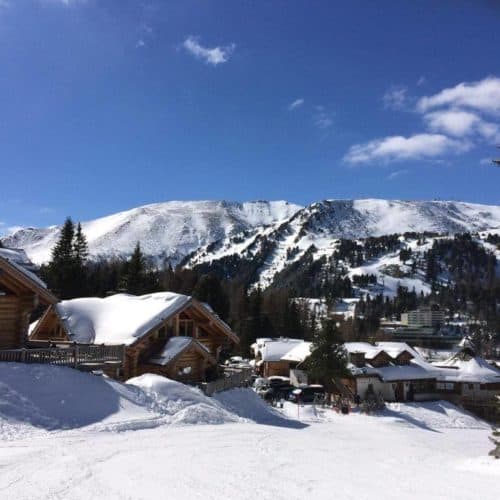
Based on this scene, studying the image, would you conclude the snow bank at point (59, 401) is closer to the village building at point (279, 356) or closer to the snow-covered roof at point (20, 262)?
the snow-covered roof at point (20, 262)

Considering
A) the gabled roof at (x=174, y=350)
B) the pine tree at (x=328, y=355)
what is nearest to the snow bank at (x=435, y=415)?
the pine tree at (x=328, y=355)

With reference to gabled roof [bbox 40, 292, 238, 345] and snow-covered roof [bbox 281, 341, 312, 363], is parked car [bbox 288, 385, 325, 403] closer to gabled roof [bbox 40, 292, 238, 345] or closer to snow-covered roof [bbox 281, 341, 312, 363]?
snow-covered roof [bbox 281, 341, 312, 363]

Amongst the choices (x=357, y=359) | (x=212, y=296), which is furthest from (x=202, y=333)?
(x=212, y=296)

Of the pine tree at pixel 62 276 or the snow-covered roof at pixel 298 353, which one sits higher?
the pine tree at pixel 62 276

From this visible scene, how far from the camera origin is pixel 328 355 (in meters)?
48.3

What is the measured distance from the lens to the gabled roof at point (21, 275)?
20766mm

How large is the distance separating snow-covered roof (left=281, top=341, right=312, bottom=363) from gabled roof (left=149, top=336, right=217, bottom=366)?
1476 inches

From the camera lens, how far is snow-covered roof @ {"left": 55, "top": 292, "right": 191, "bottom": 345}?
1050 inches

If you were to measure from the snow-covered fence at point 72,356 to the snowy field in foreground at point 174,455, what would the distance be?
1237 mm

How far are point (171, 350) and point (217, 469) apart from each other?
15542 millimetres

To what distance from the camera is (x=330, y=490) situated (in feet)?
33.9

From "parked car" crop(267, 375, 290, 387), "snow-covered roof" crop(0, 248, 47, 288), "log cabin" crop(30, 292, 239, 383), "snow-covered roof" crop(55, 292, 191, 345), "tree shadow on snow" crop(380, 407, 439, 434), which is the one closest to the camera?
"snow-covered roof" crop(0, 248, 47, 288)

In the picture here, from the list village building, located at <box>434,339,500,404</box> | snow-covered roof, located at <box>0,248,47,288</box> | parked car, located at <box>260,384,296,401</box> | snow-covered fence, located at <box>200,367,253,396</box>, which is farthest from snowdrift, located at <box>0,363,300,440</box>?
village building, located at <box>434,339,500,404</box>

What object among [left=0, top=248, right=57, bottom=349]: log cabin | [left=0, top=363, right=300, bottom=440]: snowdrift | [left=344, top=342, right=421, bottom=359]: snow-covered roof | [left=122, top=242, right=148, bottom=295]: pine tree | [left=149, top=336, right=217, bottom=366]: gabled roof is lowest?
[left=344, top=342, right=421, bottom=359]: snow-covered roof
